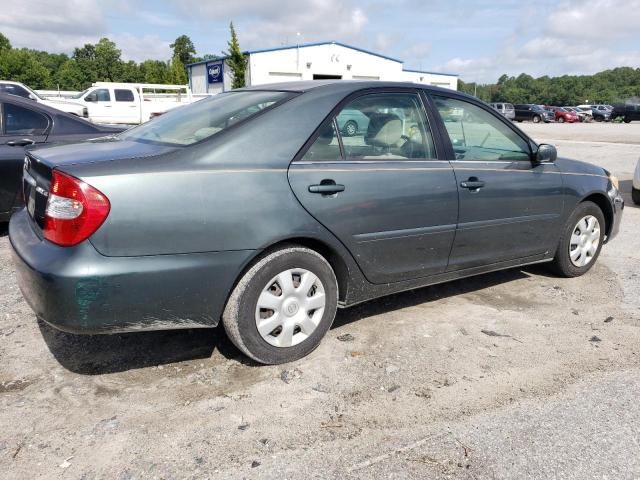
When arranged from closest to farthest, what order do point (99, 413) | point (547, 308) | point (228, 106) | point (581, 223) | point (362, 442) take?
1. point (362, 442)
2. point (99, 413)
3. point (228, 106)
4. point (547, 308)
5. point (581, 223)

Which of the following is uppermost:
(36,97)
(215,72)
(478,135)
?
(215,72)

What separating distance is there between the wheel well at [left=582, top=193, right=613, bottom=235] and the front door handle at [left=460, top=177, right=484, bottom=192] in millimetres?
1530

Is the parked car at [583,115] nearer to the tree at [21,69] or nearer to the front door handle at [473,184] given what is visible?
the front door handle at [473,184]

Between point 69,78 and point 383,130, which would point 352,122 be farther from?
point 69,78

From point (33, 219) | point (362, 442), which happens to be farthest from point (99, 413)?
point (362, 442)

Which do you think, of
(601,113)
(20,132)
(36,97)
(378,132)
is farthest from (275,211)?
(601,113)

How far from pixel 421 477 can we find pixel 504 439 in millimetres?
525

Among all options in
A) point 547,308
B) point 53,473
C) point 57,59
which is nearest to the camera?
point 53,473

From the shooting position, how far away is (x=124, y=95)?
75.9 ft

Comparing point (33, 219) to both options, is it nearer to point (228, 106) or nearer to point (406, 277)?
point (228, 106)

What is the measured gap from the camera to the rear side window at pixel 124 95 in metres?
23.1

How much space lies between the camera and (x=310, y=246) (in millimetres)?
3260

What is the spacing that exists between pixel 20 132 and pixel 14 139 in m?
0.17

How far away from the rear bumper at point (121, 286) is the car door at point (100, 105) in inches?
853
